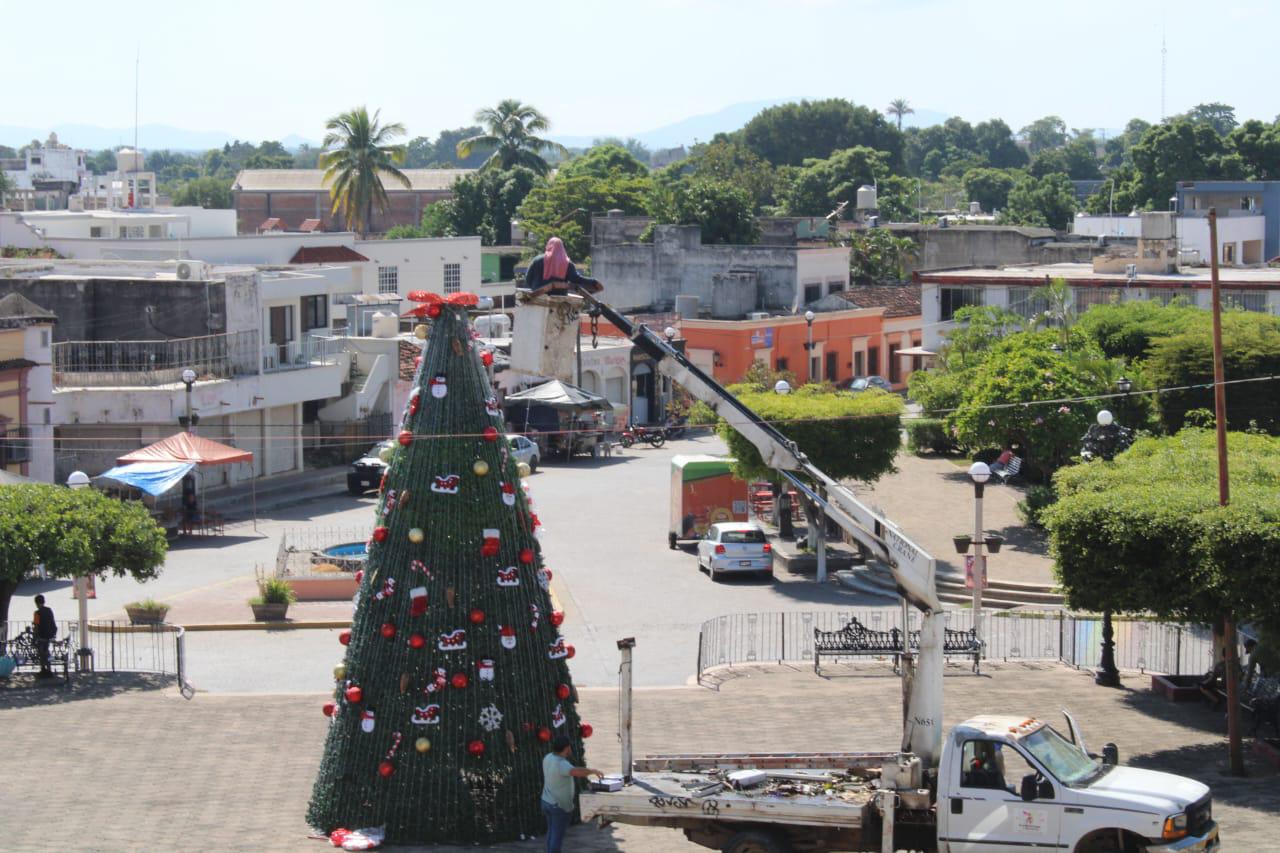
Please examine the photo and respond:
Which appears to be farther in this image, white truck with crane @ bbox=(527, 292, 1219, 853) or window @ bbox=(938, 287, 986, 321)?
window @ bbox=(938, 287, 986, 321)

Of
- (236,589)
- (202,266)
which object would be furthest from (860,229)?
(236,589)

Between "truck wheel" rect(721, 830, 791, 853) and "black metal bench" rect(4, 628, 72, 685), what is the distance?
530 inches

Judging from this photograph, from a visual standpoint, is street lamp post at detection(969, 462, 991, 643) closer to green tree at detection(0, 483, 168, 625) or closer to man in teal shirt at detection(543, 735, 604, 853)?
green tree at detection(0, 483, 168, 625)

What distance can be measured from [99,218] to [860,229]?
35820 mm

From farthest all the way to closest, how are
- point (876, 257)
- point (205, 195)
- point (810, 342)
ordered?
1. point (205, 195)
2. point (876, 257)
3. point (810, 342)

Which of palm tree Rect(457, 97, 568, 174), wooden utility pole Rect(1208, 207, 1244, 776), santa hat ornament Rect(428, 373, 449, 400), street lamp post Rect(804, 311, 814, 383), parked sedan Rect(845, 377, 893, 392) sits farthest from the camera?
palm tree Rect(457, 97, 568, 174)

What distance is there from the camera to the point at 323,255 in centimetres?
6700

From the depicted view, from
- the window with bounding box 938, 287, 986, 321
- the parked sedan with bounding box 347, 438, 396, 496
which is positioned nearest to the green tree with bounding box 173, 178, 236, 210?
the window with bounding box 938, 287, 986, 321

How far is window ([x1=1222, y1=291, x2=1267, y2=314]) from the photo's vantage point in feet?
174

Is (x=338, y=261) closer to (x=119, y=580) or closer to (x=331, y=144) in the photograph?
(x=331, y=144)

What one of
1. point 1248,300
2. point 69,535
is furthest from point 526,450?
point 69,535

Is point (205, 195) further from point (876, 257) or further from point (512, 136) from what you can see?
point (876, 257)

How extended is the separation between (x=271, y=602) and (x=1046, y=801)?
61.8 feet

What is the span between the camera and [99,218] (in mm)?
68375
